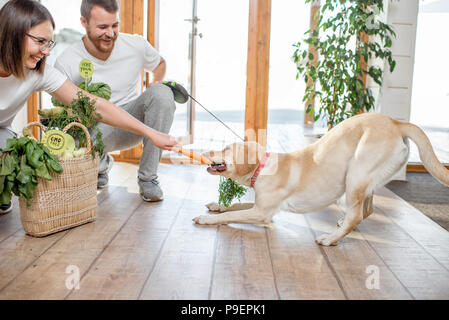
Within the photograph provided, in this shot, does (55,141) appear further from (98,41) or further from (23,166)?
(98,41)

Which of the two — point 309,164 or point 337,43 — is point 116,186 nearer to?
point 309,164

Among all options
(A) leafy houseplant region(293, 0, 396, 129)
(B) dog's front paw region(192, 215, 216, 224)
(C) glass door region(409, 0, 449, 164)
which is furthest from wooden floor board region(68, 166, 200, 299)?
(C) glass door region(409, 0, 449, 164)

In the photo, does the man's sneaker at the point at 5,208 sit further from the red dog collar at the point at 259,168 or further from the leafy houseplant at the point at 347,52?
the leafy houseplant at the point at 347,52

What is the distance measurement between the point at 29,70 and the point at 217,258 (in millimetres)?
1217

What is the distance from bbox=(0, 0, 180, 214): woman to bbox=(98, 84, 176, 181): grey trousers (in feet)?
1.53

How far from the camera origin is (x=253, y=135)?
395cm

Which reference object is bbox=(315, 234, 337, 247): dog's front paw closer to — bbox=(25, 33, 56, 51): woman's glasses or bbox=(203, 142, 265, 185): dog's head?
bbox=(203, 142, 265, 185): dog's head

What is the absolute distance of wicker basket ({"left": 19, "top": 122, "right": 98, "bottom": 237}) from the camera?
6.38 ft

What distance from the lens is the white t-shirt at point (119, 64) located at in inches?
107

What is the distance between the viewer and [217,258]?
182cm

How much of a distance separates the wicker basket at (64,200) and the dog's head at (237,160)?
22.3 inches

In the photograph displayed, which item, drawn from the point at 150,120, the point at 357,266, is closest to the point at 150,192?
the point at 150,120

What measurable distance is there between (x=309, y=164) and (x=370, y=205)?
0.41 meters
